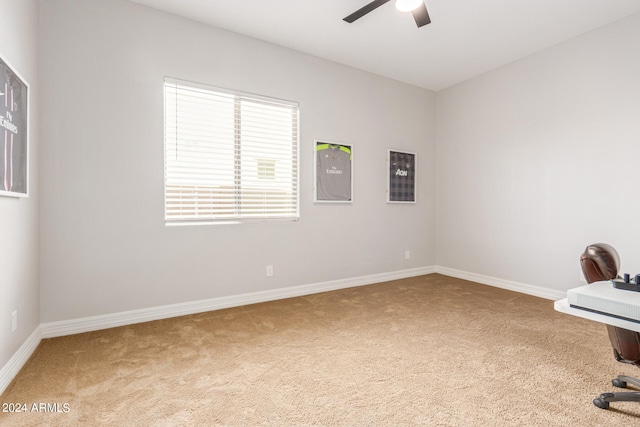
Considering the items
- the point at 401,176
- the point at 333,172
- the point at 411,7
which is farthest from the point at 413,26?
the point at 401,176

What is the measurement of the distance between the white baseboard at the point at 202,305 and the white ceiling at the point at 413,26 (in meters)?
2.79

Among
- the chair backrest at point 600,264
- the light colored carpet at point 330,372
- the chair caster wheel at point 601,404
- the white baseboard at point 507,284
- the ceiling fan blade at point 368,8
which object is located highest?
the ceiling fan blade at point 368,8

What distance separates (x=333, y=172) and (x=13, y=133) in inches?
115

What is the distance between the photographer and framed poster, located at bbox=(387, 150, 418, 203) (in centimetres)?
464

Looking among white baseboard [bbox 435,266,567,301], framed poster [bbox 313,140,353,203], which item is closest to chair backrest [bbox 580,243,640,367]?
white baseboard [bbox 435,266,567,301]

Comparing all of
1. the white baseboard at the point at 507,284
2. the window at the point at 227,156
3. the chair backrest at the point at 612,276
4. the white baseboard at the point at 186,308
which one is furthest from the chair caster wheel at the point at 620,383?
the window at the point at 227,156

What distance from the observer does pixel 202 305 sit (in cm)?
325

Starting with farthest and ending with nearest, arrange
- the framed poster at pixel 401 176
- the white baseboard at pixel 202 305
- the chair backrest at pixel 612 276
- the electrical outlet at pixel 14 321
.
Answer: the framed poster at pixel 401 176 → the white baseboard at pixel 202 305 → the electrical outlet at pixel 14 321 → the chair backrest at pixel 612 276

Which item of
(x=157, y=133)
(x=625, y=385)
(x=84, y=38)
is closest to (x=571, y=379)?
(x=625, y=385)

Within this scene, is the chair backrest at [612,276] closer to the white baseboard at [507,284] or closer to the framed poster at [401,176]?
the white baseboard at [507,284]

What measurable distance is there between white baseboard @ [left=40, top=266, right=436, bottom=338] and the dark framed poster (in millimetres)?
1176

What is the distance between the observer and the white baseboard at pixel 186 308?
268cm

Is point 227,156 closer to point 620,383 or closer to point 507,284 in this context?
point 620,383

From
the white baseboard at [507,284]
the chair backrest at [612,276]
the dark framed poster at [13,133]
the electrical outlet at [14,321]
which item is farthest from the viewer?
the white baseboard at [507,284]
